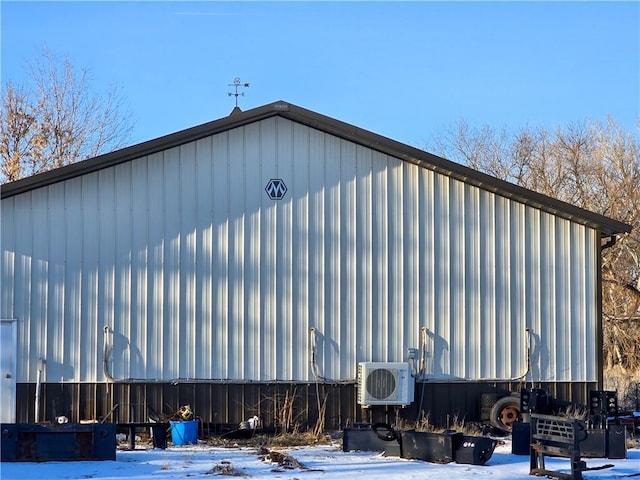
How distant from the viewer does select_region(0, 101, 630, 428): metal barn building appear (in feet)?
56.1

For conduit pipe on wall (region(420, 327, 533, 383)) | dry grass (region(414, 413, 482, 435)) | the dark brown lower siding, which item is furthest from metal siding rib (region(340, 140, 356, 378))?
dry grass (region(414, 413, 482, 435))

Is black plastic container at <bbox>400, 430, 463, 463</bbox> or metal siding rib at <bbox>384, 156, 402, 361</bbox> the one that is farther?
metal siding rib at <bbox>384, 156, 402, 361</bbox>

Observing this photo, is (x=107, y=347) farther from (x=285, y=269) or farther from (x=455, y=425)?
(x=455, y=425)

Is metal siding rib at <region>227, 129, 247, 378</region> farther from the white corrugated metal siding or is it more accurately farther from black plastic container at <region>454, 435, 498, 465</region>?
black plastic container at <region>454, 435, 498, 465</region>

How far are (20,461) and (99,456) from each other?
1.07 metres

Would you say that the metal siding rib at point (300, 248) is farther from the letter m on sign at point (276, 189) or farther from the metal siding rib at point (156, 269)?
the metal siding rib at point (156, 269)

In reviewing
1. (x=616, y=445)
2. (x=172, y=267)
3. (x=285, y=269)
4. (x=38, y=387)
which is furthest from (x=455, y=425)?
(x=38, y=387)

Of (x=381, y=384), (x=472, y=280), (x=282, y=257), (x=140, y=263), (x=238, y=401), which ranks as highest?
(x=282, y=257)

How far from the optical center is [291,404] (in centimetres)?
1738

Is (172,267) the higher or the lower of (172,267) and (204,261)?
the lower

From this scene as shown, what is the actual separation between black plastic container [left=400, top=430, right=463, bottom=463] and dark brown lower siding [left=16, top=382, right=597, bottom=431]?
11.4 feet

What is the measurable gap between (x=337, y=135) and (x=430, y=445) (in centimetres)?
638

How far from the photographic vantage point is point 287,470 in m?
13.1

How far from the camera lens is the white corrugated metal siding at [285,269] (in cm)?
1716
